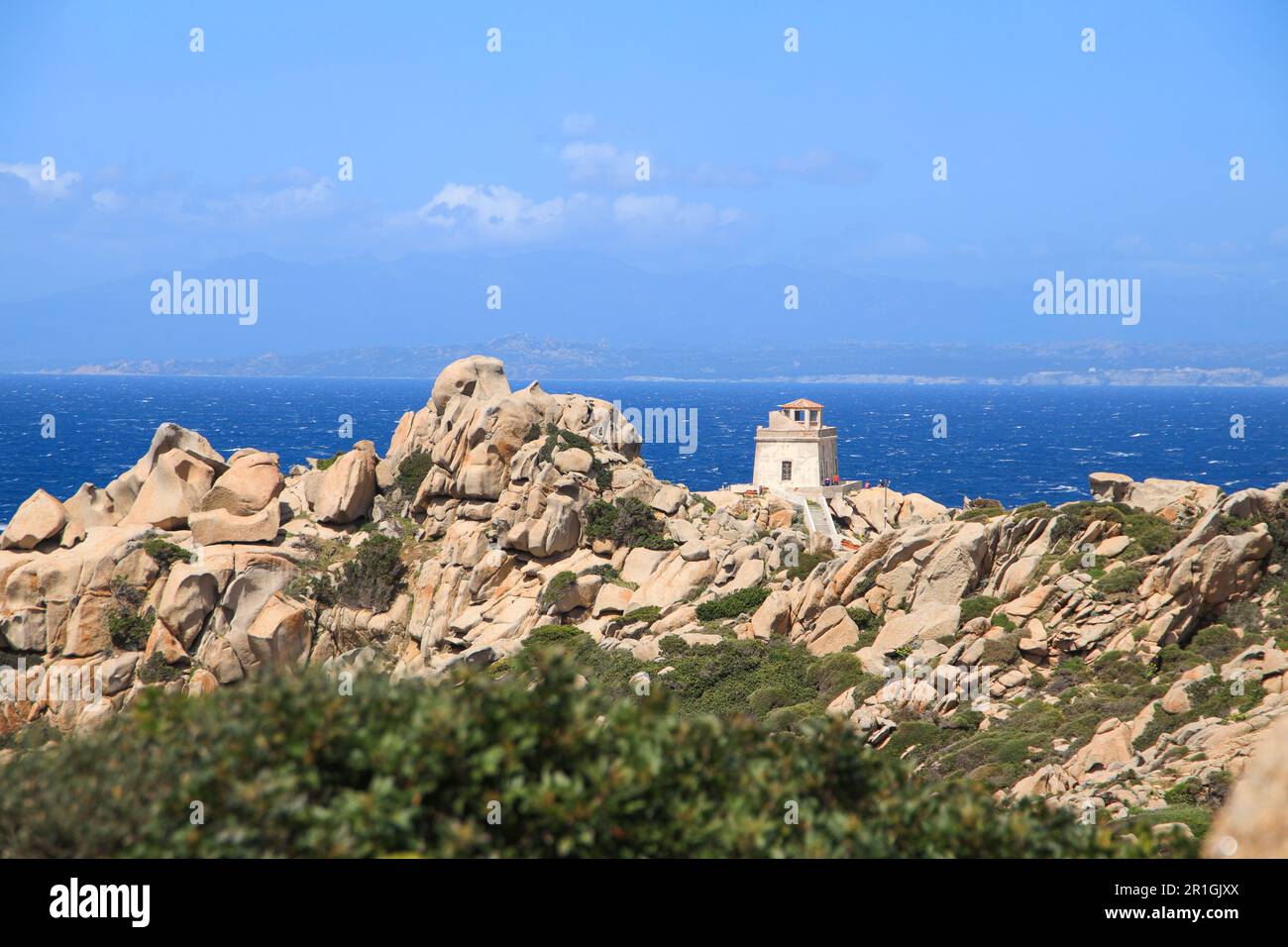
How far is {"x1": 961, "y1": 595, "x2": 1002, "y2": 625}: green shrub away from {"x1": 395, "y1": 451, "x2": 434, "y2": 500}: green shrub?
23.6 m

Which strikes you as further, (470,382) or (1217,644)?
(470,382)

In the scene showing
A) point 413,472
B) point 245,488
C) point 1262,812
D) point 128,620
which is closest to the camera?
point 1262,812

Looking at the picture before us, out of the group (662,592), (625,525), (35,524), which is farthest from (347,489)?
(662,592)

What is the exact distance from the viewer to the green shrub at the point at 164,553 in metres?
45.8

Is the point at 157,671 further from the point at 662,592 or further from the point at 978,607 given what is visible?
the point at 978,607

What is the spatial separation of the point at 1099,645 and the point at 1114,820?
1237 centimetres

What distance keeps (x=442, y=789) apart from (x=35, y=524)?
4037 cm

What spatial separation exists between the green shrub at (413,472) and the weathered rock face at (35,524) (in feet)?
41.7

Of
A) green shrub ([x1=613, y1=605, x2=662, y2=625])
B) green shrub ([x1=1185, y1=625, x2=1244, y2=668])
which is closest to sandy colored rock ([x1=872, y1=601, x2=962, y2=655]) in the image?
green shrub ([x1=1185, y1=625, x2=1244, y2=668])

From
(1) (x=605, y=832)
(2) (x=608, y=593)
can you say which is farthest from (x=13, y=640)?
(1) (x=605, y=832)

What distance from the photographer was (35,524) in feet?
154

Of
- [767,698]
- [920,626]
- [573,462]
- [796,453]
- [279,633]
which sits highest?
[796,453]

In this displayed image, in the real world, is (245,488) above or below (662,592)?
above
